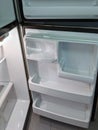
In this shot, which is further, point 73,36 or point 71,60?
point 71,60

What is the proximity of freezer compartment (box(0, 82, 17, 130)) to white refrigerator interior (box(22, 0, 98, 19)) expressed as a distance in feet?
2.65

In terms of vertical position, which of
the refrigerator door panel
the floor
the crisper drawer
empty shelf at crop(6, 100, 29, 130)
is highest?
the refrigerator door panel

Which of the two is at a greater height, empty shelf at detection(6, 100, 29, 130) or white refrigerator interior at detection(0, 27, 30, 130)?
white refrigerator interior at detection(0, 27, 30, 130)

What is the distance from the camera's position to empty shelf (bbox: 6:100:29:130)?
146 centimetres

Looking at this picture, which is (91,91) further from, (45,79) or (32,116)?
(32,116)

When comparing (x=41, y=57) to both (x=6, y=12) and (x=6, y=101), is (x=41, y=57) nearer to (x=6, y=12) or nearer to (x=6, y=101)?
(x=6, y=12)

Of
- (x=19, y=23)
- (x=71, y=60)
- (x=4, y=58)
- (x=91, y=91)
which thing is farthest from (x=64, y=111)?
(x=19, y=23)

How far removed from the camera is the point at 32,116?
1.67 m

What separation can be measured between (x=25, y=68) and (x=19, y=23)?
46cm

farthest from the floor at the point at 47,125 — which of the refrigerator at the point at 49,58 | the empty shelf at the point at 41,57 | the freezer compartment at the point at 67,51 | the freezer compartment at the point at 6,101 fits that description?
the empty shelf at the point at 41,57

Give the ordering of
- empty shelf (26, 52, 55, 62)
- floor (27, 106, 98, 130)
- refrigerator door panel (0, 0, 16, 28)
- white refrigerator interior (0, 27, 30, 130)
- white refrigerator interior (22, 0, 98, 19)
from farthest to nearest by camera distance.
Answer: floor (27, 106, 98, 130)
white refrigerator interior (0, 27, 30, 130)
empty shelf (26, 52, 55, 62)
refrigerator door panel (0, 0, 16, 28)
white refrigerator interior (22, 0, 98, 19)

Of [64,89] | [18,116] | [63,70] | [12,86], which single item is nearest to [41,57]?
[63,70]

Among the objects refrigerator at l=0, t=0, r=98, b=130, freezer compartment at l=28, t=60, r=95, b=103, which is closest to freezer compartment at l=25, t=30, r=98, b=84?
refrigerator at l=0, t=0, r=98, b=130

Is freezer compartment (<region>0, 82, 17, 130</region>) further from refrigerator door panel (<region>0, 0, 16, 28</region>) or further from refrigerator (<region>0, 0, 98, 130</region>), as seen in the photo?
refrigerator door panel (<region>0, 0, 16, 28</region>)
